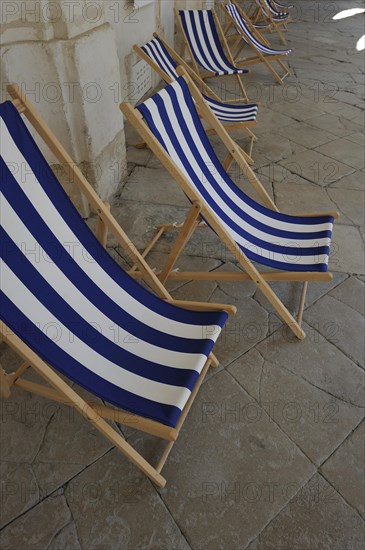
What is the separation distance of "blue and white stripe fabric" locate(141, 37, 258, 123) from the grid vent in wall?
44 cm

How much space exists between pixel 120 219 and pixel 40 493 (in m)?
1.48

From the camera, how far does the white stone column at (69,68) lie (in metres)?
1.68

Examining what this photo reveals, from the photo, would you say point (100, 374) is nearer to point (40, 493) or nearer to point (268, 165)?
point (40, 493)

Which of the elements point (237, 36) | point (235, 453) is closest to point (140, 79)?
point (237, 36)

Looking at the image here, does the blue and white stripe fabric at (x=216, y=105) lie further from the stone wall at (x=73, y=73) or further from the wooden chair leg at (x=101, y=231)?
the wooden chair leg at (x=101, y=231)

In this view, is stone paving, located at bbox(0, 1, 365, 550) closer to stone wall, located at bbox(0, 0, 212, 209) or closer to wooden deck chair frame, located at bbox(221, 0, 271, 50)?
stone wall, located at bbox(0, 0, 212, 209)

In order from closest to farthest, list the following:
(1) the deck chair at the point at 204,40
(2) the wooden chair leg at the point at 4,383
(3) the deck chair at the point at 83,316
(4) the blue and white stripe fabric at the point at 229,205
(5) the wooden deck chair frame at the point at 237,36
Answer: (3) the deck chair at the point at 83,316 → (2) the wooden chair leg at the point at 4,383 → (4) the blue and white stripe fabric at the point at 229,205 → (1) the deck chair at the point at 204,40 → (5) the wooden deck chair frame at the point at 237,36

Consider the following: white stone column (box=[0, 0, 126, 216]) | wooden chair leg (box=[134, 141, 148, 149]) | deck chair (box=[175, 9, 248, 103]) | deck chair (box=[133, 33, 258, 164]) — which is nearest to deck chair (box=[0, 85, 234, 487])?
white stone column (box=[0, 0, 126, 216])

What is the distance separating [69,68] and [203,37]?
2516mm

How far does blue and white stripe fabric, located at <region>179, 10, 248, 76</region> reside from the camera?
3709mm

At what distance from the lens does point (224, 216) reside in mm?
1735

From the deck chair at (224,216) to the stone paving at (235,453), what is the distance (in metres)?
0.19

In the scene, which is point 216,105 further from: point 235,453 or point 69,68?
point 235,453

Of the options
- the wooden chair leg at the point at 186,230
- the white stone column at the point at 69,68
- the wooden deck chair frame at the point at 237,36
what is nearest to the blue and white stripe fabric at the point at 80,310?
the wooden chair leg at the point at 186,230
